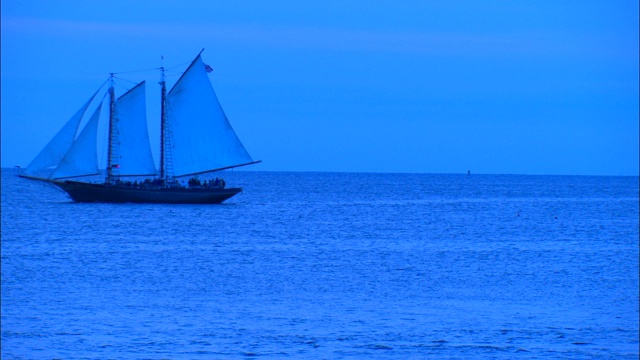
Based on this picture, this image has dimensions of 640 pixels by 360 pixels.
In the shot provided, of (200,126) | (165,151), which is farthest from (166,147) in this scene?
(200,126)

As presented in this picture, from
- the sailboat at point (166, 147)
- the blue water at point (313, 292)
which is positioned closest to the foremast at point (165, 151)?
the sailboat at point (166, 147)

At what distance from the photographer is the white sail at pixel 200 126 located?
3177 inches

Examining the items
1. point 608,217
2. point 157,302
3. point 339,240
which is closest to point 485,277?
point 157,302

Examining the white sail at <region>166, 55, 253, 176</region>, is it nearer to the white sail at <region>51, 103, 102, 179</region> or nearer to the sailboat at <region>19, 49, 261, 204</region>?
the sailboat at <region>19, 49, 261, 204</region>

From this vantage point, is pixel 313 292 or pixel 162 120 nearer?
pixel 313 292

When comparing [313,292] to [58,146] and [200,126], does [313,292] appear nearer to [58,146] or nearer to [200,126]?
[58,146]

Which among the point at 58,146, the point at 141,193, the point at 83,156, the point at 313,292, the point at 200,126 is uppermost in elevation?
the point at 200,126

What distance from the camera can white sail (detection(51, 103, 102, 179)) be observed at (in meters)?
78.1

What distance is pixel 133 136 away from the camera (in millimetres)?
81938

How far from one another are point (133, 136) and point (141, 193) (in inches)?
191

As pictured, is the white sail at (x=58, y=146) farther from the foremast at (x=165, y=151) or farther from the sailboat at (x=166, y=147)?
the foremast at (x=165, y=151)

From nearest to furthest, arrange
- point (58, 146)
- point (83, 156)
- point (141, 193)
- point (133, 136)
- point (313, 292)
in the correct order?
point (313, 292)
point (58, 146)
point (83, 156)
point (133, 136)
point (141, 193)

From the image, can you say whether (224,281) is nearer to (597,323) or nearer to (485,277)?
(485,277)

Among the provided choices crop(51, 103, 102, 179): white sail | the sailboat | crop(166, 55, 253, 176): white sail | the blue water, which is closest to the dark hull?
the sailboat
